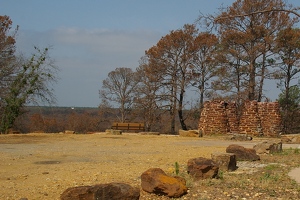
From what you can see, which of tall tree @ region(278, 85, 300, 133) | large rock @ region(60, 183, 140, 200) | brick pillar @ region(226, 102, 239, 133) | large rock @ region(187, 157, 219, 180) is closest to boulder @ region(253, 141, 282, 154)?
large rock @ region(187, 157, 219, 180)

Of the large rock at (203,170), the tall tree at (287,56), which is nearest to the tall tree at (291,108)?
the tall tree at (287,56)

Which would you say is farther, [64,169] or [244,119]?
[244,119]

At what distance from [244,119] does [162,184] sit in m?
15.6

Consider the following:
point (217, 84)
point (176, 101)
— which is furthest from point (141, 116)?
point (217, 84)

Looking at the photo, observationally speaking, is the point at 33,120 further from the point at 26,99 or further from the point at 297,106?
the point at 297,106

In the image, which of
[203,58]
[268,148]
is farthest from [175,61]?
[268,148]

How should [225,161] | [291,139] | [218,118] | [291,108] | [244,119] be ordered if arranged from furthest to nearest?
[291,108], [244,119], [218,118], [291,139], [225,161]

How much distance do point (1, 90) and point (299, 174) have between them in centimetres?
1639

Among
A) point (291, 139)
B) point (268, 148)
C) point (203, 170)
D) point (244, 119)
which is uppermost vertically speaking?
point (244, 119)

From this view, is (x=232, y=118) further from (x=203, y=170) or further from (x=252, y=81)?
(x=203, y=170)

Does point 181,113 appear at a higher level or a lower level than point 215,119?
higher

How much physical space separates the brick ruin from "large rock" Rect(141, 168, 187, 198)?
14568 mm

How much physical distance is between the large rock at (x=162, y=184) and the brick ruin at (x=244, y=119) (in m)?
14.6

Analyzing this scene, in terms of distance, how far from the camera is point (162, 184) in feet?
18.5
